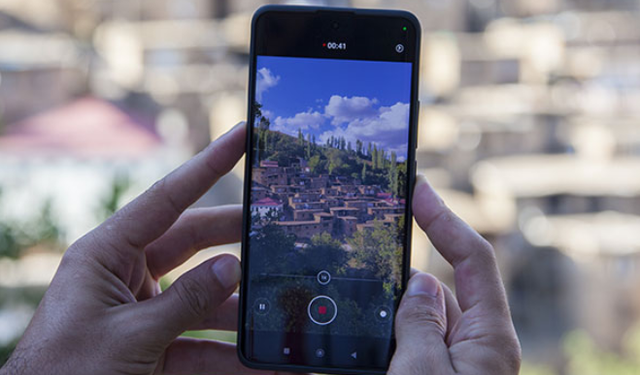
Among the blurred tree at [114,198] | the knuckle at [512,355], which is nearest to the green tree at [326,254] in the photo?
the knuckle at [512,355]

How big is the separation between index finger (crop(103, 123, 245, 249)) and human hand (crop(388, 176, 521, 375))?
276 millimetres

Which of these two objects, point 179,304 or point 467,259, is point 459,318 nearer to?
point 467,259

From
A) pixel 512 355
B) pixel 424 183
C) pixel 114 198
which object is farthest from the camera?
pixel 114 198

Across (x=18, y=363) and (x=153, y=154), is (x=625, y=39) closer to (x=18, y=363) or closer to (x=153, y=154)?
(x=153, y=154)

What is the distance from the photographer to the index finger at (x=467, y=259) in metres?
0.77

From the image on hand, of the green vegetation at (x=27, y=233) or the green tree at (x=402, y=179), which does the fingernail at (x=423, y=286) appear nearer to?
the green tree at (x=402, y=179)

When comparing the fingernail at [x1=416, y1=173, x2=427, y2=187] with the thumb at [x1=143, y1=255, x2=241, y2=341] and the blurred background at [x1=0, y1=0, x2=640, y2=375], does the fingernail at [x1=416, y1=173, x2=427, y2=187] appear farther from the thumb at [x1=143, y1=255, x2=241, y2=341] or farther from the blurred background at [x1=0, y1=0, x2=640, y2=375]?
the blurred background at [x1=0, y1=0, x2=640, y2=375]

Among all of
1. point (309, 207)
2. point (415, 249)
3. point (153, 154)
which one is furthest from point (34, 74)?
point (309, 207)

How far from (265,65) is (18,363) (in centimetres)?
49

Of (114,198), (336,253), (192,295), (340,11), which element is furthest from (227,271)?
(114,198)

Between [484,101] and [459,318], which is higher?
[484,101]

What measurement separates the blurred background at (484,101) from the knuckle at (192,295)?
12.2ft

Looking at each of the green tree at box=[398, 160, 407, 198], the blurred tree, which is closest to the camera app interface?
the green tree at box=[398, 160, 407, 198]

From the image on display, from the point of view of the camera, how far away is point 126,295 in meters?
0.81
